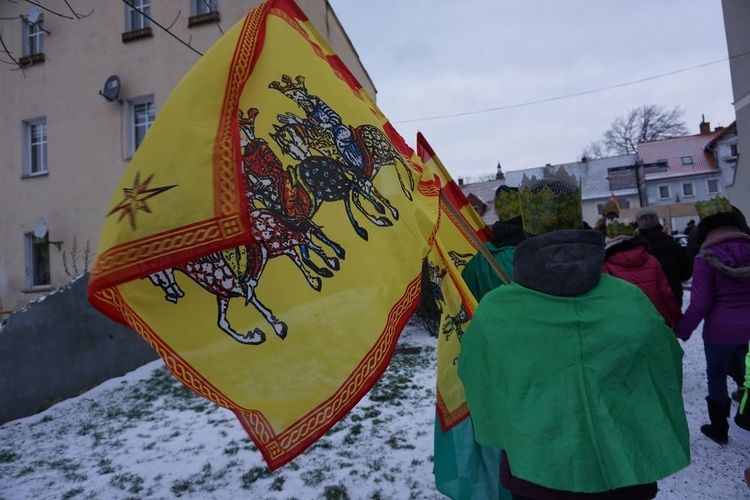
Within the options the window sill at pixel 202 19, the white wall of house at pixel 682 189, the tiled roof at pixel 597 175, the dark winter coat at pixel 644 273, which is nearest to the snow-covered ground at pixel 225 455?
the dark winter coat at pixel 644 273

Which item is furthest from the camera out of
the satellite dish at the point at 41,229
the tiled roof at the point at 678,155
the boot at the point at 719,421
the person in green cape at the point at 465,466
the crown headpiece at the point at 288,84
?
the tiled roof at the point at 678,155

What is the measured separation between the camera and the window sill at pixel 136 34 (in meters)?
10.4

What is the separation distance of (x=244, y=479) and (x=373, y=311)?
2466 mm

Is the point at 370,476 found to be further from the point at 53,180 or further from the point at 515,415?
the point at 53,180

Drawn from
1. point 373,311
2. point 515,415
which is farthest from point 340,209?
point 515,415

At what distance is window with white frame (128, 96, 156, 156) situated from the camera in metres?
10.6

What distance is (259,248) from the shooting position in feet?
6.14

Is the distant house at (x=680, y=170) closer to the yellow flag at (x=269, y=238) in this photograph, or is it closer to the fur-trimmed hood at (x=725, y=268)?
the fur-trimmed hood at (x=725, y=268)

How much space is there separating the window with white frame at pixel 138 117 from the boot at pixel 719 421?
456 inches

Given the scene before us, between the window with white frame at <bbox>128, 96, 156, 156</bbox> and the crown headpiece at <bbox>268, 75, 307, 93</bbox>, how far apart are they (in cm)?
1017

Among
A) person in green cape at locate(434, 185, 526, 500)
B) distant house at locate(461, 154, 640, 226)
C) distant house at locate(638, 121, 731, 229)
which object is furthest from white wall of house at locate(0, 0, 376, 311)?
distant house at locate(638, 121, 731, 229)

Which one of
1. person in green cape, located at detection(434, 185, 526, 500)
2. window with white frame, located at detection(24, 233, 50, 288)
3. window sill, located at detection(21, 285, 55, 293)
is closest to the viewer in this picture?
person in green cape, located at detection(434, 185, 526, 500)

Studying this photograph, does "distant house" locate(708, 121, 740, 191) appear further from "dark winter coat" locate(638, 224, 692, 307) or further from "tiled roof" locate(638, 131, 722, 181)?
"dark winter coat" locate(638, 224, 692, 307)

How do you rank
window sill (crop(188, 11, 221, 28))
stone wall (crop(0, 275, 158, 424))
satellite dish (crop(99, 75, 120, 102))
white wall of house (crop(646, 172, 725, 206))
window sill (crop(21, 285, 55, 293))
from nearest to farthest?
stone wall (crop(0, 275, 158, 424)) < window sill (crop(188, 11, 221, 28)) < satellite dish (crop(99, 75, 120, 102)) < window sill (crop(21, 285, 55, 293)) < white wall of house (crop(646, 172, 725, 206))
